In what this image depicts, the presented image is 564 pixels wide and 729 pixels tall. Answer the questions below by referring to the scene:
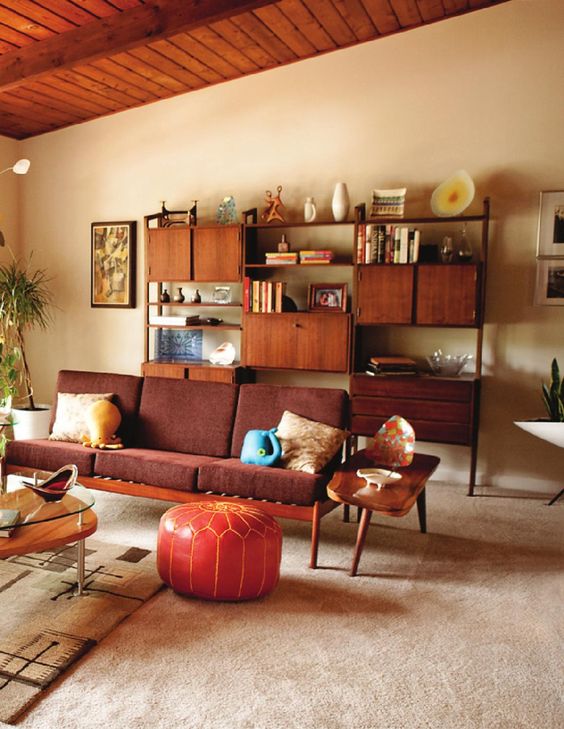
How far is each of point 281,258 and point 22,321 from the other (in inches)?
97.0

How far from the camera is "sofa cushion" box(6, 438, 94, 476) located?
148 inches

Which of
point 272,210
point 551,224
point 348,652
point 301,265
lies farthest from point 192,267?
point 348,652

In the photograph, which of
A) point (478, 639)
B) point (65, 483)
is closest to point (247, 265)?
point (65, 483)

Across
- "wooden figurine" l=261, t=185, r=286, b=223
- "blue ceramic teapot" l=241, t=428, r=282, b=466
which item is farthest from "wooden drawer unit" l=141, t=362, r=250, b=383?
"blue ceramic teapot" l=241, t=428, r=282, b=466

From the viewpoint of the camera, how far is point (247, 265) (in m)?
5.02

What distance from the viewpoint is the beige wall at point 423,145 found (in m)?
4.55

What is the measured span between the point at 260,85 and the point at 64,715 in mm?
Result: 4645

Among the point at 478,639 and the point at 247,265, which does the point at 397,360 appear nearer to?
the point at 247,265

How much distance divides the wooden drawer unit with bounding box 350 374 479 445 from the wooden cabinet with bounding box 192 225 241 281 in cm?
132

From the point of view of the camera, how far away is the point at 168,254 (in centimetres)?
532

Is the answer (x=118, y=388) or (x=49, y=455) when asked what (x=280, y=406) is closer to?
(x=118, y=388)

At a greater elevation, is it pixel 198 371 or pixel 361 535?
pixel 198 371

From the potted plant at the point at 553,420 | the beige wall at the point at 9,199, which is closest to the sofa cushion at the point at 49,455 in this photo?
the potted plant at the point at 553,420

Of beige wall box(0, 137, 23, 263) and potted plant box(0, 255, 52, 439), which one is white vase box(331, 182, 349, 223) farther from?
beige wall box(0, 137, 23, 263)
